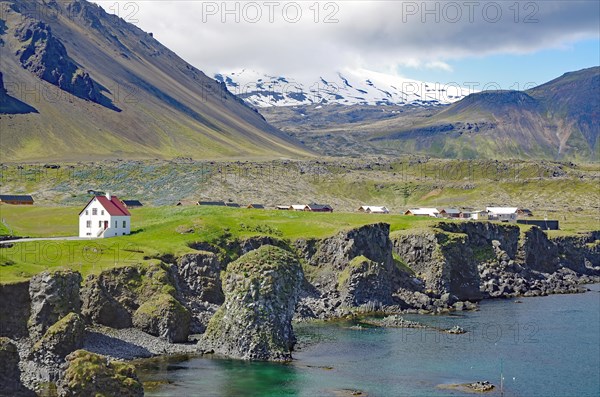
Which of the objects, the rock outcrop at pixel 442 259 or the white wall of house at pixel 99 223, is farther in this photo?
the rock outcrop at pixel 442 259

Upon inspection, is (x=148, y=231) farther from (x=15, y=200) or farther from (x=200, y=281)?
(x=15, y=200)

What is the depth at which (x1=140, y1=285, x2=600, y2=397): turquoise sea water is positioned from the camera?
75.1m

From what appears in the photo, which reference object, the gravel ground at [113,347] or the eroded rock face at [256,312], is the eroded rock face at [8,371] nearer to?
the gravel ground at [113,347]

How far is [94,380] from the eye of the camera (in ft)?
175

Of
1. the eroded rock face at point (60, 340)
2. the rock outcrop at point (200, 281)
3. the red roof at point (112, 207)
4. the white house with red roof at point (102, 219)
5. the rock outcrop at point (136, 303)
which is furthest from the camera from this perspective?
the red roof at point (112, 207)

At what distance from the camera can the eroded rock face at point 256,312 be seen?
85.7 meters

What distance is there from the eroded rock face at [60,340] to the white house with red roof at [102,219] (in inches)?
1731

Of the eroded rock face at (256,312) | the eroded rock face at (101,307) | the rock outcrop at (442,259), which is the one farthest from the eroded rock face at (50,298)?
the rock outcrop at (442,259)

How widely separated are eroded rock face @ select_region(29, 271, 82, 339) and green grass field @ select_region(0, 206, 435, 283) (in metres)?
3.19

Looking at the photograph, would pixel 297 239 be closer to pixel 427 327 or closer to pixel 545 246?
pixel 427 327

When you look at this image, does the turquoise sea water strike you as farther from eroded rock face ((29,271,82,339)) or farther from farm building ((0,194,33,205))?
farm building ((0,194,33,205))

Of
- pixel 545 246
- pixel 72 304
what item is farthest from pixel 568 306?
pixel 72 304

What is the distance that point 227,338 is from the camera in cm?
8669

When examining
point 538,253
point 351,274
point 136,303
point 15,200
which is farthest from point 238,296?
point 538,253
